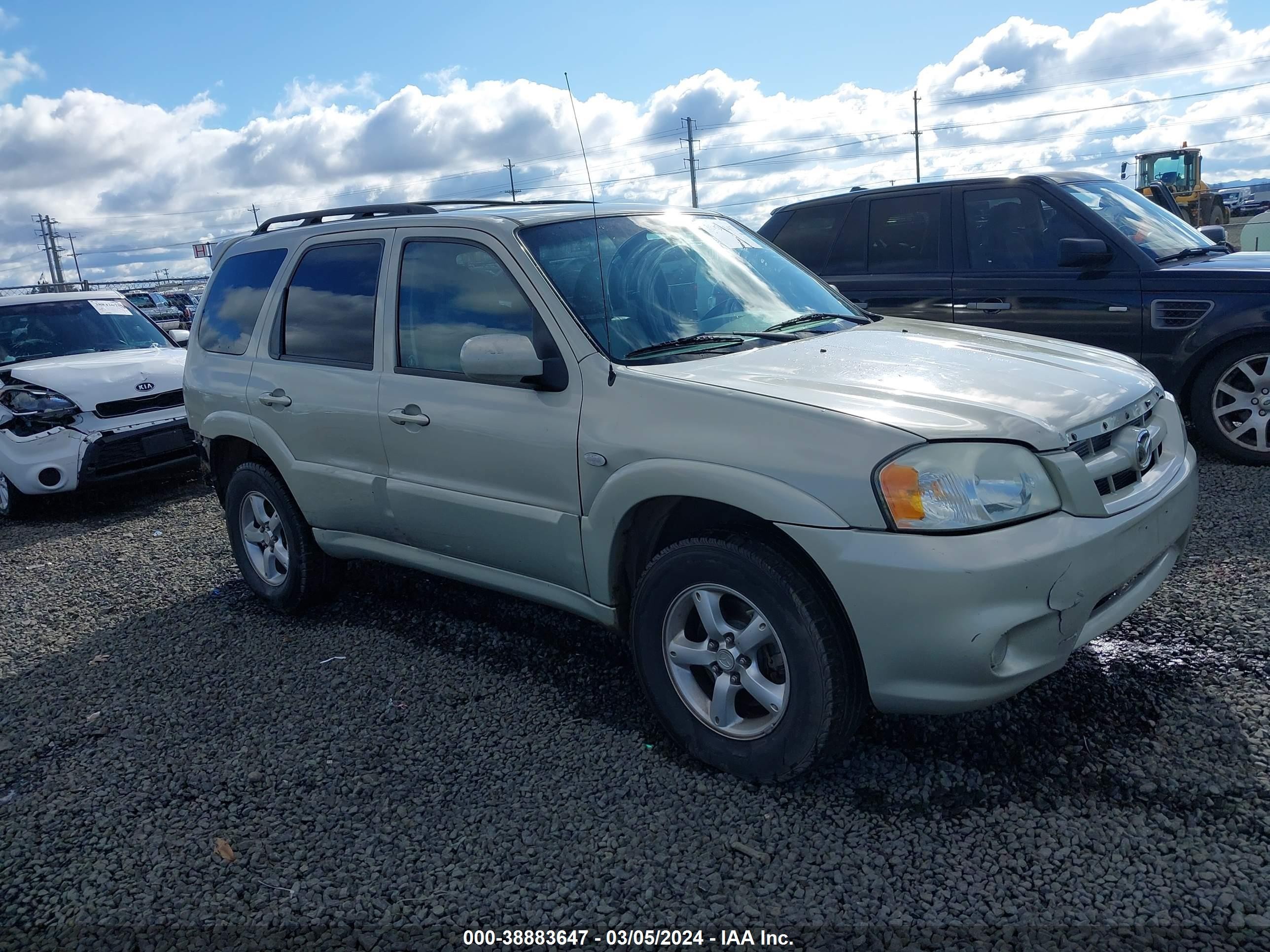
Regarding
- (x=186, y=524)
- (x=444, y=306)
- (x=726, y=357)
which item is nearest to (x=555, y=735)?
(x=726, y=357)

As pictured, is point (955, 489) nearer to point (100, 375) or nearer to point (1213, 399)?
point (1213, 399)

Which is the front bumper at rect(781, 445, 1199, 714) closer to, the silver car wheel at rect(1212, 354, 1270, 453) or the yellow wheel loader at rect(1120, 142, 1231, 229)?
the silver car wheel at rect(1212, 354, 1270, 453)

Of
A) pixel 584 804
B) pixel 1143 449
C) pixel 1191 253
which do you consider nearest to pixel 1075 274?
pixel 1191 253

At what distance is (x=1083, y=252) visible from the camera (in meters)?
6.20

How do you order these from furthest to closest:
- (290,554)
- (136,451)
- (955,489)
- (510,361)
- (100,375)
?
(100,375) → (136,451) → (290,554) → (510,361) → (955,489)

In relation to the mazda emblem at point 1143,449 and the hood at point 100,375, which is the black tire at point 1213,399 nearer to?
the mazda emblem at point 1143,449

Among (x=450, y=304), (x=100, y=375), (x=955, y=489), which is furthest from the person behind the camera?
(x=100, y=375)

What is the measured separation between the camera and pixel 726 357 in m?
3.35

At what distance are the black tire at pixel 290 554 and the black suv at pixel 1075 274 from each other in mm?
3655

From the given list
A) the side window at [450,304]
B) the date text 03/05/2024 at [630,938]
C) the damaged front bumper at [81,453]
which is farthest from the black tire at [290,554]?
the damaged front bumper at [81,453]

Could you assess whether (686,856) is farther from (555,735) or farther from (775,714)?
(555,735)

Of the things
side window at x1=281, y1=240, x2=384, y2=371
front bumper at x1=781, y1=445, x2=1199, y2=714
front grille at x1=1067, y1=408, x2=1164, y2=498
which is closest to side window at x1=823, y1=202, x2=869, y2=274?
side window at x1=281, y1=240, x2=384, y2=371

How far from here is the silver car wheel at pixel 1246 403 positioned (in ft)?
19.7

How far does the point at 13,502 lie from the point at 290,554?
4368 millimetres
